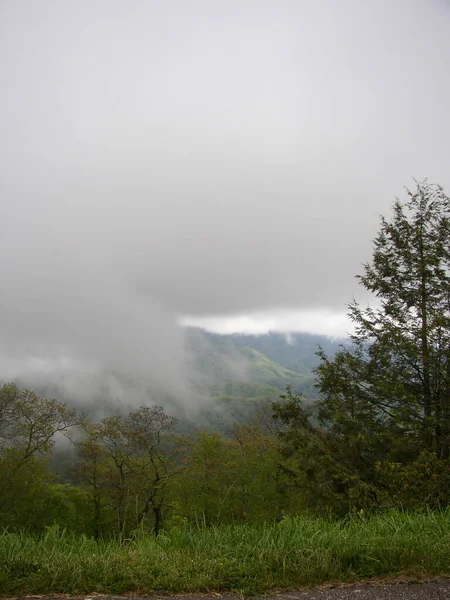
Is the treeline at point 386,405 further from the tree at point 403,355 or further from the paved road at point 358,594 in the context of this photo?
the paved road at point 358,594

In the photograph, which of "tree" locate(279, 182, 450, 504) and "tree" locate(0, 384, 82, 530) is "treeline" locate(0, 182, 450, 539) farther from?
"tree" locate(0, 384, 82, 530)

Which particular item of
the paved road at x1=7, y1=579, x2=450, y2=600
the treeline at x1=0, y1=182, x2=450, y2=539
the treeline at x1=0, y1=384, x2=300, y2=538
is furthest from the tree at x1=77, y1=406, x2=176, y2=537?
the paved road at x1=7, y1=579, x2=450, y2=600

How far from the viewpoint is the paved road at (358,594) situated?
289 centimetres

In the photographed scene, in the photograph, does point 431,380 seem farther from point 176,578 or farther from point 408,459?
point 176,578

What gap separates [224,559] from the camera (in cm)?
329

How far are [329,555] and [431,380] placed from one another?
29.2 ft

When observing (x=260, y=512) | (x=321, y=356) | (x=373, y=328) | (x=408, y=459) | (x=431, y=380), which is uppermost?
(x=373, y=328)

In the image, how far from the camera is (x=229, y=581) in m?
3.10

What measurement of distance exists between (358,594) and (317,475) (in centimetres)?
878

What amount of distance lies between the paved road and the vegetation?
4.2 inches

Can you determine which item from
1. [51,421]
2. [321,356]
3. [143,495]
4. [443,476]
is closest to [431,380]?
[321,356]

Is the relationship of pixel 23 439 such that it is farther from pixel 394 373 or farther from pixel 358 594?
pixel 358 594

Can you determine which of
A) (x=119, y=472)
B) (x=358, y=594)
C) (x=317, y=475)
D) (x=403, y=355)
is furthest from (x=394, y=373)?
(x=119, y=472)

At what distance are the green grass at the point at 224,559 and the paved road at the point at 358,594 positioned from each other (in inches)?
3.7
